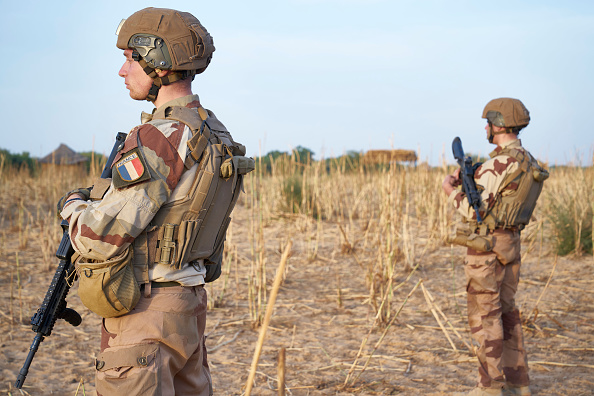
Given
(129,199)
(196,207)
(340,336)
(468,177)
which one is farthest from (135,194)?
(340,336)

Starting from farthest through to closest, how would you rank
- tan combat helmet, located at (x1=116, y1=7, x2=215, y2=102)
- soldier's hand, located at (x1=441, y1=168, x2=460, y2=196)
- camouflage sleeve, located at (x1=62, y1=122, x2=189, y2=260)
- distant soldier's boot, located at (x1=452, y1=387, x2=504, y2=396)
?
soldier's hand, located at (x1=441, y1=168, x2=460, y2=196) → distant soldier's boot, located at (x1=452, y1=387, x2=504, y2=396) → tan combat helmet, located at (x1=116, y1=7, x2=215, y2=102) → camouflage sleeve, located at (x1=62, y1=122, x2=189, y2=260)

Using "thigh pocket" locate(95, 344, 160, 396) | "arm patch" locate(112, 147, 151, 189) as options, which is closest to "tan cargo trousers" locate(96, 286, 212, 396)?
"thigh pocket" locate(95, 344, 160, 396)

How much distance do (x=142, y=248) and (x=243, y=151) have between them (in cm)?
60

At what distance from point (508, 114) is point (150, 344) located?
9.55ft

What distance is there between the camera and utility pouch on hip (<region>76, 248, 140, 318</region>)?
180 centimetres

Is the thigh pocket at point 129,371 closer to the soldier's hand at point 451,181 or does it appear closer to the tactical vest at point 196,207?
the tactical vest at point 196,207

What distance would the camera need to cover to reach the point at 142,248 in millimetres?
1893

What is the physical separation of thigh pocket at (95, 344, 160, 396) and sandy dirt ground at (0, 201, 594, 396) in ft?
1.99

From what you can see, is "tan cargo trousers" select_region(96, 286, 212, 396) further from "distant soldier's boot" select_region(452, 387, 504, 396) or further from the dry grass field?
"distant soldier's boot" select_region(452, 387, 504, 396)

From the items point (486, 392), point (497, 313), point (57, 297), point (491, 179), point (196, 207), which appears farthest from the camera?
point (491, 179)

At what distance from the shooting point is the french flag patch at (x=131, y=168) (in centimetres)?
179

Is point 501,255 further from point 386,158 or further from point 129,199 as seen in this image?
point 386,158

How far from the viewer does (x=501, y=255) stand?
3.57 meters

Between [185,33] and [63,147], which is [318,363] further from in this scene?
[63,147]
